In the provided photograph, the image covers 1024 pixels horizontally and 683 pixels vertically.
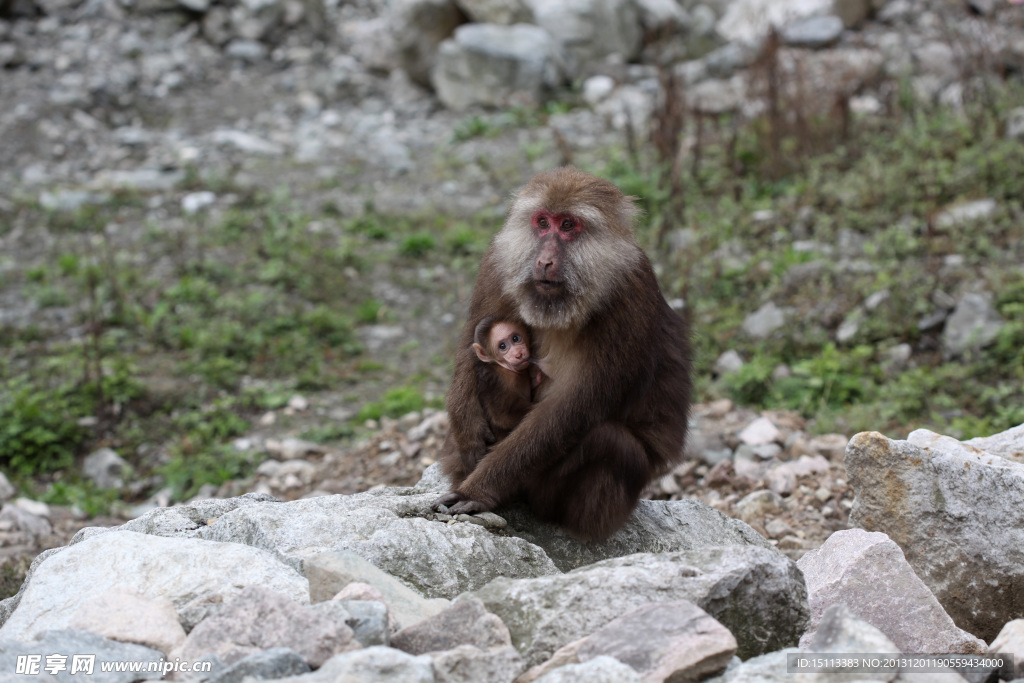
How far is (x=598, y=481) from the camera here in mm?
3924

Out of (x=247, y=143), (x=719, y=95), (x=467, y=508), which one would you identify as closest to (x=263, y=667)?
(x=467, y=508)

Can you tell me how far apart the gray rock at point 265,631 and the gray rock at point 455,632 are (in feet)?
0.67

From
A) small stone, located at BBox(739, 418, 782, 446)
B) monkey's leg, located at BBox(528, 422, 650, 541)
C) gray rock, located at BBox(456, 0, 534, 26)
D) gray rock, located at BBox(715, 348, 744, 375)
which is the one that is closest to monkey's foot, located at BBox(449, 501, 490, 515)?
monkey's leg, located at BBox(528, 422, 650, 541)

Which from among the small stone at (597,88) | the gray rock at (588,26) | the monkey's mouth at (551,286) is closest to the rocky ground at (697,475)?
the monkey's mouth at (551,286)

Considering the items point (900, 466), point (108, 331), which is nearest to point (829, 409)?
point (900, 466)

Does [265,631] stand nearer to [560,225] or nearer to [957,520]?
[560,225]

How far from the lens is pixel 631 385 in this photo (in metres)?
4.02

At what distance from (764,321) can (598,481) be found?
4362mm

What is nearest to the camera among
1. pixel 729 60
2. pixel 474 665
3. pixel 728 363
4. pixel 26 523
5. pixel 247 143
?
pixel 474 665

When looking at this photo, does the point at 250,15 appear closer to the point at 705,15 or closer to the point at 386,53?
the point at 386,53

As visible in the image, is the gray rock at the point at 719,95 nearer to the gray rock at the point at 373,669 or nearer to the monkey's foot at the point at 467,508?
the monkey's foot at the point at 467,508

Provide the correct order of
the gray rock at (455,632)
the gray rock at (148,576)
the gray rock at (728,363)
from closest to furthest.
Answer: the gray rock at (455,632)
the gray rock at (148,576)
the gray rock at (728,363)

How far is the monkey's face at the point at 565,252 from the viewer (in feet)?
12.6

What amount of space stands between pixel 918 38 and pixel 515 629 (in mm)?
12201
